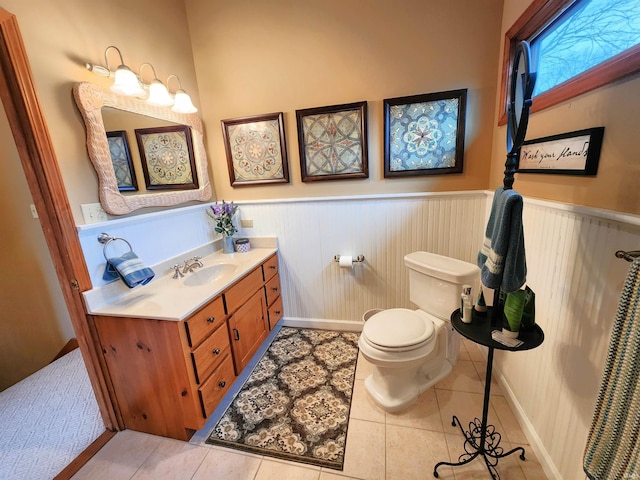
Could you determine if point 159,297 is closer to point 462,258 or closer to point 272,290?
point 272,290

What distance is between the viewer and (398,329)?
1.53 meters

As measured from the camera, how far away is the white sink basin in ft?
6.13

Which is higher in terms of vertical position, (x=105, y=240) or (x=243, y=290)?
(x=105, y=240)

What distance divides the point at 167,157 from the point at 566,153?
2.30 metres

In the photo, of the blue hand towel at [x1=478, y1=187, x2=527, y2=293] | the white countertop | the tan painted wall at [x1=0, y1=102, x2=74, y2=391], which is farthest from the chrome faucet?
the blue hand towel at [x1=478, y1=187, x2=527, y2=293]

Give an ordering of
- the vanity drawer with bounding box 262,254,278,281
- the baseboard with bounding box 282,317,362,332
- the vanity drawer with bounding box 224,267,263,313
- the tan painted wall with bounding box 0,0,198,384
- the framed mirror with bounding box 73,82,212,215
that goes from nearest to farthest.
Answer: the tan painted wall with bounding box 0,0,198,384 < the framed mirror with bounding box 73,82,212,215 < the vanity drawer with bounding box 224,267,263,313 < the vanity drawer with bounding box 262,254,278,281 < the baseboard with bounding box 282,317,362,332

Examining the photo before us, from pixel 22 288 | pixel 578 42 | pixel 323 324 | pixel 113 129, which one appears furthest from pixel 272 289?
pixel 578 42

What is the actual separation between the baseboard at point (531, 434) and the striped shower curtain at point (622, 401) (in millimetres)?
596

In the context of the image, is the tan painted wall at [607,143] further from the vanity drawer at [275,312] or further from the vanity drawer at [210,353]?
the vanity drawer at [275,312]

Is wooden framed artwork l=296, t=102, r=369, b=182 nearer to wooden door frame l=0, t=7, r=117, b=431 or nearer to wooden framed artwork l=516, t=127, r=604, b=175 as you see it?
wooden framed artwork l=516, t=127, r=604, b=175

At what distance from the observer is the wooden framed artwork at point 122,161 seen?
1.51 m

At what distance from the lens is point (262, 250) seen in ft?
7.65

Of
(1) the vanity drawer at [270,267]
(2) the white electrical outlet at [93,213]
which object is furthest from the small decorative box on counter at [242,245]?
(2) the white electrical outlet at [93,213]

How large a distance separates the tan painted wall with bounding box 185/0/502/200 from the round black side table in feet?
3.93
